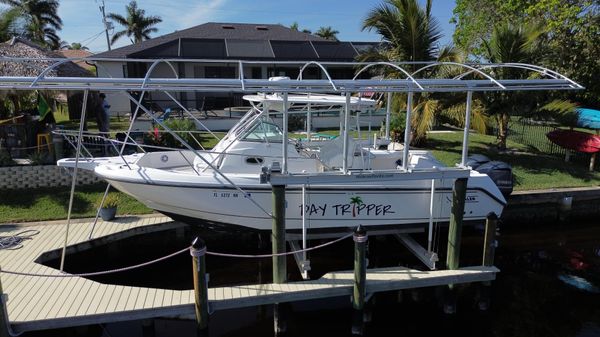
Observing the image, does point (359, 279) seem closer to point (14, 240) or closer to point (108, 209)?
point (108, 209)

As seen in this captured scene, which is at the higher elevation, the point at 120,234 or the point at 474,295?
the point at 120,234

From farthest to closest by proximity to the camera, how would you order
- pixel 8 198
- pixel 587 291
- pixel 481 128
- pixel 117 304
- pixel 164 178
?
pixel 481 128
pixel 8 198
pixel 587 291
pixel 164 178
pixel 117 304

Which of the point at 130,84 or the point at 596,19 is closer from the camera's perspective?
the point at 130,84

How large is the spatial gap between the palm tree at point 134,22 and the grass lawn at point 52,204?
147ft

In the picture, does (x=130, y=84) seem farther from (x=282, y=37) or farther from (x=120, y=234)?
(x=282, y=37)

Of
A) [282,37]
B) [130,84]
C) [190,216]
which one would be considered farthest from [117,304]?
[282,37]

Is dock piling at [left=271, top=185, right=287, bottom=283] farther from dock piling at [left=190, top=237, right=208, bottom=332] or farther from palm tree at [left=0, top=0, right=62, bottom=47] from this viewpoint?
palm tree at [left=0, top=0, right=62, bottom=47]

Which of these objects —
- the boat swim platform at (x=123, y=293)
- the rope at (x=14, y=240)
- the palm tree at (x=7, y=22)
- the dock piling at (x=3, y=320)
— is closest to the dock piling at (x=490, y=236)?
the boat swim platform at (x=123, y=293)

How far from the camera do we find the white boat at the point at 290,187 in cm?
717

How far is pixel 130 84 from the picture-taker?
5797mm

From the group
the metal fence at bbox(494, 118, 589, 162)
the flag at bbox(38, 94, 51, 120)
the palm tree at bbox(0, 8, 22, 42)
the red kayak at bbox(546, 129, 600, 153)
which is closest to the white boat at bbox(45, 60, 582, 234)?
the flag at bbox(38, 94, 51, 120)

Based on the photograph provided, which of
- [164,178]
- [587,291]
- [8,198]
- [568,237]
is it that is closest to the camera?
[164,178]

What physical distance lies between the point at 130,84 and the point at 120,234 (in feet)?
11.1

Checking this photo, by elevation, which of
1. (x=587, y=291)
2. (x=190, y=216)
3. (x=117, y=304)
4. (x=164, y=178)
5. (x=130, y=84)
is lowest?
(x=587, y=291)
